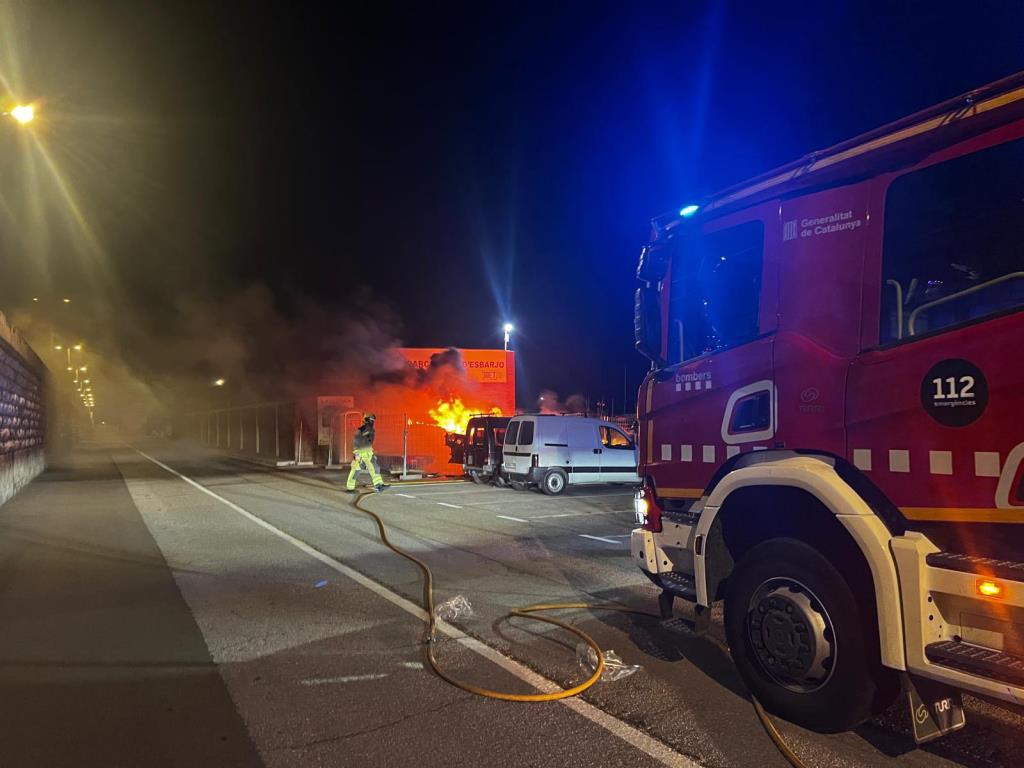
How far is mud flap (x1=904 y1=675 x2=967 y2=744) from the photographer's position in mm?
2852

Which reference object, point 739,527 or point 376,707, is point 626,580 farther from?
point 376,707

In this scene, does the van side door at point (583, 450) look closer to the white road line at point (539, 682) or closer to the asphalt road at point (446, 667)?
the asphalt road at point (446, 667)

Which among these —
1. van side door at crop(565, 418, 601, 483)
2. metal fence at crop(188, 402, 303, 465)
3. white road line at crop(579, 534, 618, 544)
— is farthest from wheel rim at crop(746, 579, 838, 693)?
metal fence at crop(188, 402, 303, 465)

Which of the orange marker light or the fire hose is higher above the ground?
the orange marker light

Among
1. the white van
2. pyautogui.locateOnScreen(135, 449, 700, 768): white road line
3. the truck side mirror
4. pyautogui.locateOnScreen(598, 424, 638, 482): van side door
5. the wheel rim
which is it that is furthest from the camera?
pyautogui.locateOnScreen(598, 424, 638, 482): van side door

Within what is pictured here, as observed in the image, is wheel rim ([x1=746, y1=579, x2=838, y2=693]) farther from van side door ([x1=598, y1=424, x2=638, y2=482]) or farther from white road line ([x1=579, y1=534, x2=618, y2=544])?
van side door ([x1=598, y1=424, x2=638, y2=482])

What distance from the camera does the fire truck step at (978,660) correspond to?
252 centimetres

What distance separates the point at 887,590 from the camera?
2875 millimetres

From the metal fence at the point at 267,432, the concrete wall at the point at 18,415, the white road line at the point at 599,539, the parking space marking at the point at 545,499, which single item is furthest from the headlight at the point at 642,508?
the metal fence at the point at 267,432

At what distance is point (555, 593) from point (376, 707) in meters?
2.66

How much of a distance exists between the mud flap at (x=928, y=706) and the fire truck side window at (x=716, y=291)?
1.93 metres

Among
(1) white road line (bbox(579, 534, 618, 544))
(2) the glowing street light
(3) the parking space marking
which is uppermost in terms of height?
(2) the glowing street light

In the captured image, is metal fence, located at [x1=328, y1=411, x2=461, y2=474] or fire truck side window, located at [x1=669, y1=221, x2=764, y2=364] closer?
fire truck side window, located at [x1=669, y1=221, x2=764, y2=364]

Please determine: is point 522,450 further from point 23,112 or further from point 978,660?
point 978,660
